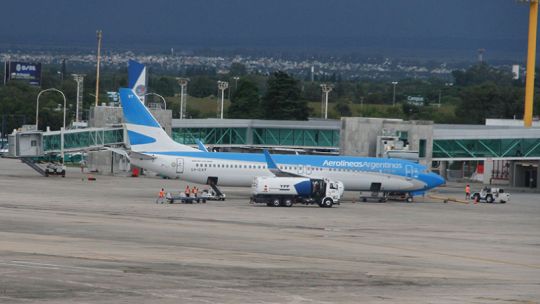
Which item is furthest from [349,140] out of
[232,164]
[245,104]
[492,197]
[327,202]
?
[245,104]

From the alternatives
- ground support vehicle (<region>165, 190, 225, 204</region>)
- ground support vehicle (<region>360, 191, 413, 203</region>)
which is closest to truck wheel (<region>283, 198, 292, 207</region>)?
ground support vehicle (<region>165, 190, 225, 204</region>)

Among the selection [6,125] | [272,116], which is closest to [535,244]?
[272,116]

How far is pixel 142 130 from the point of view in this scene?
8700 centimetres

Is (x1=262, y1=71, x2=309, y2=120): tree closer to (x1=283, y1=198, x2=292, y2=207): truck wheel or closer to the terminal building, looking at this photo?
the terminal building

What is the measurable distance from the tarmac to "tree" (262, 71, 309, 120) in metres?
96.1

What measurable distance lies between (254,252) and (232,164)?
1517 inches

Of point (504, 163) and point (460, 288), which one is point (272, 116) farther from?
point (460, 288)

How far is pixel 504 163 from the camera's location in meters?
138

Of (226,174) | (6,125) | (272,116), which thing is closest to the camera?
(226,174)

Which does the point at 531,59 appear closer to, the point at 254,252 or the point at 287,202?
the point at 287,202

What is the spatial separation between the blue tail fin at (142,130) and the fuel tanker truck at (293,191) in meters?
8.79

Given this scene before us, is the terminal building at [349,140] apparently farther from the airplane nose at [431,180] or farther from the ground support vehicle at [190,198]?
the ground support vehicle at [190,198]

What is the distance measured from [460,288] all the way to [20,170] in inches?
3423

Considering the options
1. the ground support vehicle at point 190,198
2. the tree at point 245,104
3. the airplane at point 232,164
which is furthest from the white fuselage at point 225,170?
the tree at point 245,104
